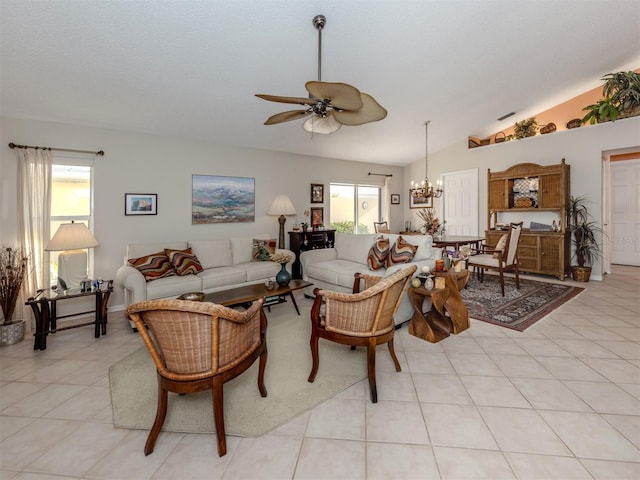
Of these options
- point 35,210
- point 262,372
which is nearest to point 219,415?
point 262,372

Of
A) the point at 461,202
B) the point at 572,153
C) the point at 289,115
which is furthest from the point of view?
the point at 461,202

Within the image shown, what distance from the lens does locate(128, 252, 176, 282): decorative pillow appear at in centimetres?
349

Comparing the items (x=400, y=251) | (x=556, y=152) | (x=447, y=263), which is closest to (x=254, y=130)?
(x=400, y=251)

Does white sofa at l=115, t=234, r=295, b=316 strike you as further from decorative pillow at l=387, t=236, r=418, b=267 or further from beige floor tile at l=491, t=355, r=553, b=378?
beige floor tile at l=491, t=355, r=553, b=378

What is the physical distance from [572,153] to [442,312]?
473 centimetres

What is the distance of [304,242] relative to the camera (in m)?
5.56

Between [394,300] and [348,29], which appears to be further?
[348,29]

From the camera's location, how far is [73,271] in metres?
3.37

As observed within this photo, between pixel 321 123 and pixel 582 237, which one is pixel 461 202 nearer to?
pixel 582 237

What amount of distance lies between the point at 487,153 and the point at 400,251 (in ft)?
14.5

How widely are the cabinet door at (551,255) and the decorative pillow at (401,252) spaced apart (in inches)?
136

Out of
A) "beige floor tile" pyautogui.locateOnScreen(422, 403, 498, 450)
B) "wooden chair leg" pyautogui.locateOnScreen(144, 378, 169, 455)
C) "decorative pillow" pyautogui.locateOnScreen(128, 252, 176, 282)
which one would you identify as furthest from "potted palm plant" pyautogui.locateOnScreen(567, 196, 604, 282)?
"decorative pillow" pyautogui.locateOnScreen(128, 252, 176, 282)

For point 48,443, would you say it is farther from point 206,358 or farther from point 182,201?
point 182,201

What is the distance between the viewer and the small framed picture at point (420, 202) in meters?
7.47
